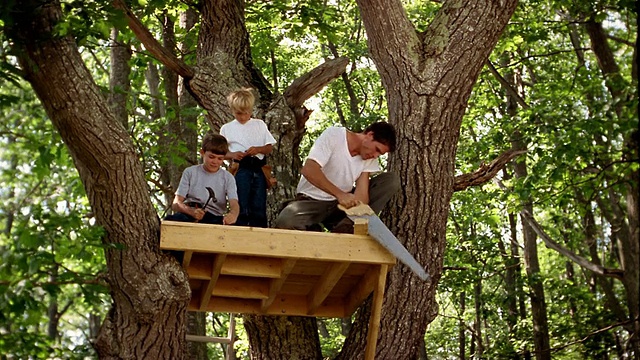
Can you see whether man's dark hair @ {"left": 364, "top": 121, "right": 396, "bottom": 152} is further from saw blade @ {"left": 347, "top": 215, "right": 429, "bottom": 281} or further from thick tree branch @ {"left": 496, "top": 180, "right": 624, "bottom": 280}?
thick tree branch @ {"left": 496, "top": 180, "right": 624, "bottom": 280}

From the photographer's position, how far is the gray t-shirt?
6332 mm

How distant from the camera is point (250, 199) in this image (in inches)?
267

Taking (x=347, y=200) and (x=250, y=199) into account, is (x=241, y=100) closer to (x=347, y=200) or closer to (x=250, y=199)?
(x=250, y=199)

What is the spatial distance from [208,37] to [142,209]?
2912 mm

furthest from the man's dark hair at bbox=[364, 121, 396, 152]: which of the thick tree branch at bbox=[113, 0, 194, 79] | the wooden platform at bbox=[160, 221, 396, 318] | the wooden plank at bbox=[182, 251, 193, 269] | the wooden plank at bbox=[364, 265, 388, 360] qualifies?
the thick tree branch at bbox=[113, 0, 194, 79]

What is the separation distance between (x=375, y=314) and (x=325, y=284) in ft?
1.58

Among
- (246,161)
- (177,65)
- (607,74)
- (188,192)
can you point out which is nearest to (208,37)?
(177,65)

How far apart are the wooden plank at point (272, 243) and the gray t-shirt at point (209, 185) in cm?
55

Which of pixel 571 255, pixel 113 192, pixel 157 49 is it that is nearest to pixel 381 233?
pixel 113 192

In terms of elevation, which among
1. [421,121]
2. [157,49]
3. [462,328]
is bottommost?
[421,121]

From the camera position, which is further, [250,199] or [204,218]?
[250,199]

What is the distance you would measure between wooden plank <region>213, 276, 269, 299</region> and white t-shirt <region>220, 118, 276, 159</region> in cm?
91

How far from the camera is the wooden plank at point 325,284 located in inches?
250

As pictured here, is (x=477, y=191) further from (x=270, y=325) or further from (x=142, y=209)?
(x=142, y=209)
